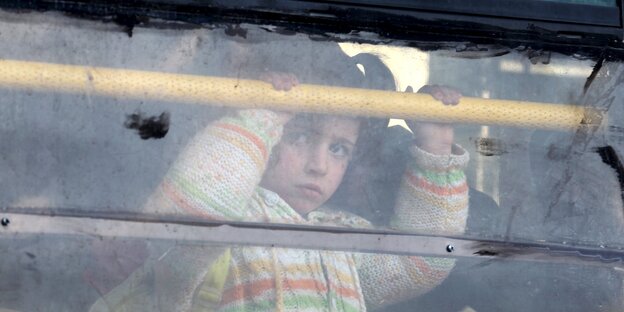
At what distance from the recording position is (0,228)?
1484 mm

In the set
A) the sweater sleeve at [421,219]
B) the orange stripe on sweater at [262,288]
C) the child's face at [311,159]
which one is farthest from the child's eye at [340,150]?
the orange stripe on sweater at [262,288]

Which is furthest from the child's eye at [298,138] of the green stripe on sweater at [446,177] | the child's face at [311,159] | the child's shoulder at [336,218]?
the green stripe on sweater at [446,177]

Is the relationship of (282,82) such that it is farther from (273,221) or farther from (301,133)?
(273,221)

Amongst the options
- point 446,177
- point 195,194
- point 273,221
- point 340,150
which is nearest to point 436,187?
point 446,177

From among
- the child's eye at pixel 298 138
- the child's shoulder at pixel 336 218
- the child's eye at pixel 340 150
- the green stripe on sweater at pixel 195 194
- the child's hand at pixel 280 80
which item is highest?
the child's hand at pixel 280 80

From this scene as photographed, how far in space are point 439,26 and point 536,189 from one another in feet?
1.09

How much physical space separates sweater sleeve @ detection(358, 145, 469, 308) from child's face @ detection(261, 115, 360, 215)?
0.38ft

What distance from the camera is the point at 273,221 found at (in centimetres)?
155

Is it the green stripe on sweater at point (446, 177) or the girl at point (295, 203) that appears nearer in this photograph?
the girl at point (295, 203)

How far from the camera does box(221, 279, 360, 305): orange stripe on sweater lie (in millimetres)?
1517

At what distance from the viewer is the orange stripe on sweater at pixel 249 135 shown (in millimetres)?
1586

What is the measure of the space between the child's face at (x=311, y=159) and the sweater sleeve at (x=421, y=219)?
0.12 meters

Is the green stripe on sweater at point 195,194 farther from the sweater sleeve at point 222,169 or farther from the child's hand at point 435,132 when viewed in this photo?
the child's hand at point 435,132

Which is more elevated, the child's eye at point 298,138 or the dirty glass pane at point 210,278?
the child's eye at point 298,138
